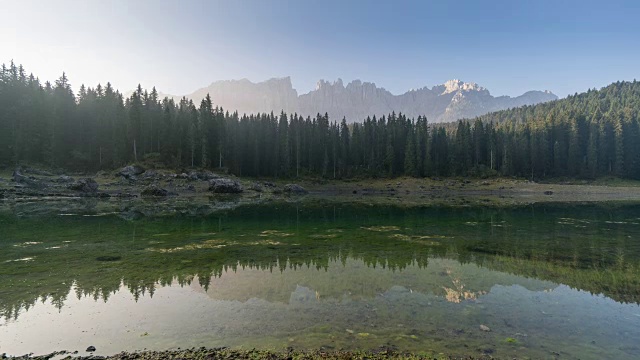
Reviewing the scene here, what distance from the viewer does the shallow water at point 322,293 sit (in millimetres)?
10336

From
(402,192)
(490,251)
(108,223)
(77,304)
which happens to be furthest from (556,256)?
(402,192)

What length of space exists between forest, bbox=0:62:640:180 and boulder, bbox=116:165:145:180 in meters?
9.80

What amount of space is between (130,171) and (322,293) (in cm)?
8688

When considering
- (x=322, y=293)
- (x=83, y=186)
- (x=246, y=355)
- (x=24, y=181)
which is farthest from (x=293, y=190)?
(x=246, y=355)

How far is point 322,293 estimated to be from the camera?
1491cm

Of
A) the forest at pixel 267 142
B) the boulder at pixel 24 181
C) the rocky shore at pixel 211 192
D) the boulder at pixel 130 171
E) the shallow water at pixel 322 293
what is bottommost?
the shallow water at pixel 322 293

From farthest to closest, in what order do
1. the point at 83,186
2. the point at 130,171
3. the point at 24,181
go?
the point at 130,171, the point at 83,186, the point at 24,181

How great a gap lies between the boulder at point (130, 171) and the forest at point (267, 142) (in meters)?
9.80

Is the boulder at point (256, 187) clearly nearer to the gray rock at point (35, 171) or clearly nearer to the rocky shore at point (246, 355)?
the gray rock at point (35, 171)

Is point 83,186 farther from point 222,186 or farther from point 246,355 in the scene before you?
point 246,355

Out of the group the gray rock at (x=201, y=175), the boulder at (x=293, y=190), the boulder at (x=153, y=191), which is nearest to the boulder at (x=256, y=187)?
the boulder at (x=293, y=190)

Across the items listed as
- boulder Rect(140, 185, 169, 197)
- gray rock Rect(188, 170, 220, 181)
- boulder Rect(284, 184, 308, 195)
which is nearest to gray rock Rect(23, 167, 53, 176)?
boulder Rect(140, 185, 169, 197)

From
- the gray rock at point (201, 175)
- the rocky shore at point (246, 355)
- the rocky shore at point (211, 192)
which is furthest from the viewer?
the gray rock at point (201, 175)

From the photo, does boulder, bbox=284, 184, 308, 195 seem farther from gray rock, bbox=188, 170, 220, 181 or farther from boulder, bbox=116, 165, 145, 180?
boulder, bbox=116, 165, 145, 180
